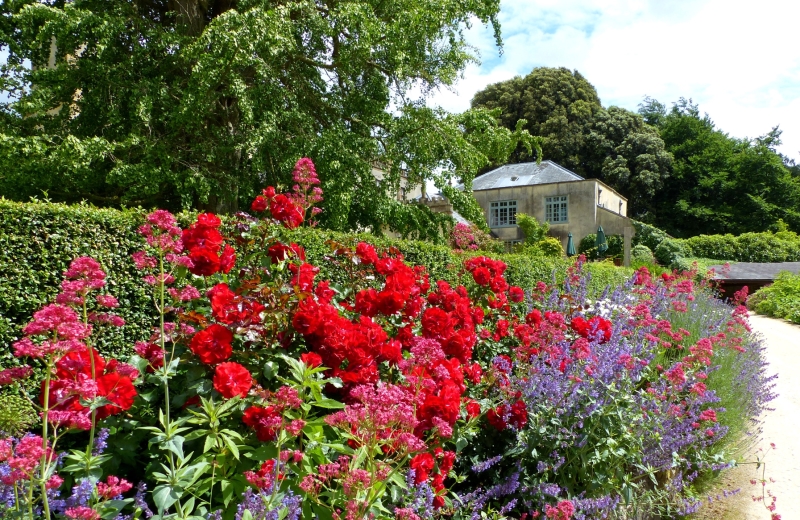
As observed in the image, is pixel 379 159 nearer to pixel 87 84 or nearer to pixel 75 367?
pixel 87 84

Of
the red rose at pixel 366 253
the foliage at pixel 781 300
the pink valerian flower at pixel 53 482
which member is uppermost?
the red rose at pixel 366 253

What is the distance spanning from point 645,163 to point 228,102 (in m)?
35.5

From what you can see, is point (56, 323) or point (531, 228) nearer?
point (56, 323)

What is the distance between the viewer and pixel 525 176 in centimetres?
3312

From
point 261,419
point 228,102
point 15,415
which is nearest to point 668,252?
point 228,102

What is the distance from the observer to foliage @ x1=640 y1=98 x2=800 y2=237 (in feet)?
130

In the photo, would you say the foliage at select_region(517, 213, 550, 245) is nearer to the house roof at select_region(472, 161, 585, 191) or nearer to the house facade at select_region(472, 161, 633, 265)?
the house facade at select_region(472, 161, 633, 265)

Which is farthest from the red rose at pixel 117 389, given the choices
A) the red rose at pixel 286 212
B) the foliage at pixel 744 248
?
the foliage at pixel 744 248

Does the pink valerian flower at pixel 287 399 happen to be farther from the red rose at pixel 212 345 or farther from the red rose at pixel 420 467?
the red rose at pixel 420 467

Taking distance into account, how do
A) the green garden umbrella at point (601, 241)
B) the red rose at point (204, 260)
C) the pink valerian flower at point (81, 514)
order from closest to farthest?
the pink valerian flower at point (81, 514), the red rose at point (204, 260), the green garden umbrella at point (601, 241)

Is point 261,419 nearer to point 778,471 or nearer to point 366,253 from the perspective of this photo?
point 366,253

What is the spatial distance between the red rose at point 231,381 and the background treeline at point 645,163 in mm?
39273

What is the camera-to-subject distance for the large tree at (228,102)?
7.93 m

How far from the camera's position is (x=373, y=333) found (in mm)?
2209
